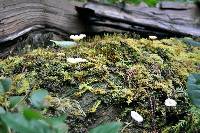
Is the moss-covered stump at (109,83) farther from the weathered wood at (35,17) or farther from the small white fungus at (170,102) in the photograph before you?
the weathered wood at (35,17)

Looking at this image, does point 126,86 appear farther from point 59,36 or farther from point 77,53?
point 59,36

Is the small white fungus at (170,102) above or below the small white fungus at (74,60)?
below

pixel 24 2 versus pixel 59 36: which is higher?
pixel 24 2

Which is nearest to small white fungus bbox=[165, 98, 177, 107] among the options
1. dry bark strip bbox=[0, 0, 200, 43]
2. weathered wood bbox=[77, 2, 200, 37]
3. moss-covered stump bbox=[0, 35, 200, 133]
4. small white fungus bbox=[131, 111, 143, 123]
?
moss-covered stump bbox=[0, 35, 200, 133]

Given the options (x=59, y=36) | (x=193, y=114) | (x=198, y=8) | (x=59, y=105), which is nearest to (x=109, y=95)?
(x=59, y=105)

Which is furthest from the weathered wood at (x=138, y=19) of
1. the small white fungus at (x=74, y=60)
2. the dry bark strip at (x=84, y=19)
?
the small white fungus at (x=74, y=60)

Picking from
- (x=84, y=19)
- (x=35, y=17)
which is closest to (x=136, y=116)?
(x=35, y=17)

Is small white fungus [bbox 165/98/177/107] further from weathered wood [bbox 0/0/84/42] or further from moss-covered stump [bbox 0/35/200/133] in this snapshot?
weathered wood [bbox 0/0/84/42]
